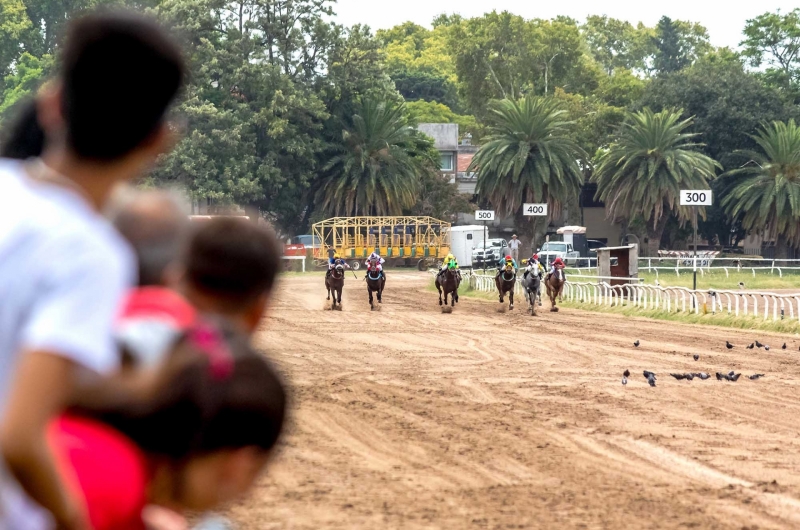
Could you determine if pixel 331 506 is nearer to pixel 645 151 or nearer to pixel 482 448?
pixel 482 448

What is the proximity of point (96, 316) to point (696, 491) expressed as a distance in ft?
23.3

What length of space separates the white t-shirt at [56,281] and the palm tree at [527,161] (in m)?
62.6

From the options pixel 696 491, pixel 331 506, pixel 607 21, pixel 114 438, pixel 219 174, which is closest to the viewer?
pixel 114 438

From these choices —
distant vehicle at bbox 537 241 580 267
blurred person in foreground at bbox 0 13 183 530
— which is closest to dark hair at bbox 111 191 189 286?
blurred person in foreground at bbox 0 13 183 530

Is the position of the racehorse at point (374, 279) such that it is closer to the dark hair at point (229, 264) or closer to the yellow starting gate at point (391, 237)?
the dark hair at point (229, 264)

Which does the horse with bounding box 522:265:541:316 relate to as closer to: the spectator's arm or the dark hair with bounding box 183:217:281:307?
the dark hair with bounding box 183:217:281:307

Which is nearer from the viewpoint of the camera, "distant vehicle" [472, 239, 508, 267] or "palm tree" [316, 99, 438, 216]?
"distant vehicle" [472, 239, 508, 267]

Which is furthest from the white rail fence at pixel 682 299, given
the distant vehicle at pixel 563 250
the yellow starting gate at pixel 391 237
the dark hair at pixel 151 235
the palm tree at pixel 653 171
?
the palm tree at pixel 653 171

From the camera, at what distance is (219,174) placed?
221ft

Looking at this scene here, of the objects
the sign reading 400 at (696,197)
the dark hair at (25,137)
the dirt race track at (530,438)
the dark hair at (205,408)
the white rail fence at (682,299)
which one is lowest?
the dirt race track at (530,438)

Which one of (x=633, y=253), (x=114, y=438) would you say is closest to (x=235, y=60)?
(x=633, y=253)

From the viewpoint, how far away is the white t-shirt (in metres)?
2.22

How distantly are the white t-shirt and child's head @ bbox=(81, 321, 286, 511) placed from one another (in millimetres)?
160

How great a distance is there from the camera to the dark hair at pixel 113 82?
8.05 ft
